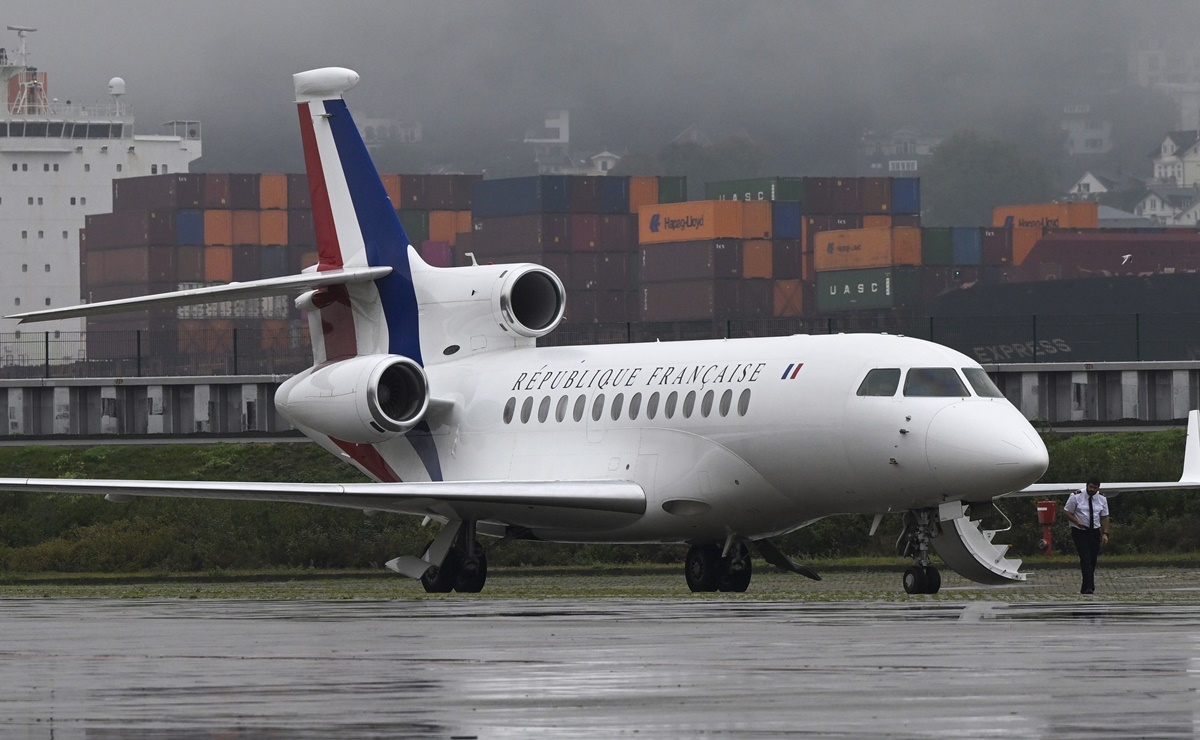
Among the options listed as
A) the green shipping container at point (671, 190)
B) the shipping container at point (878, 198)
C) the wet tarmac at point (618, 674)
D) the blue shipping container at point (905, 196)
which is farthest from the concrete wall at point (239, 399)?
the shipping container at point (878, 198)

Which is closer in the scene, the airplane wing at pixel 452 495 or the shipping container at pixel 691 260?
the airplane wing at pixel 452 495

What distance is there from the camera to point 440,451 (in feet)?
95.0

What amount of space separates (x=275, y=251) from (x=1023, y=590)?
93466mm

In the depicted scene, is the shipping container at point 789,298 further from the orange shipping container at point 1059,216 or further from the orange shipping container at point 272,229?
the orange shipping container at point 272,229

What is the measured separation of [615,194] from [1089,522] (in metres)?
89.3

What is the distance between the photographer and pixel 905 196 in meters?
116

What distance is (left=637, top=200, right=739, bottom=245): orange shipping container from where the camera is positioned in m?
100

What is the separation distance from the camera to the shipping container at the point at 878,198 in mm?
116312

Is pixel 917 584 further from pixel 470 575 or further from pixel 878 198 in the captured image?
pixel 878 198

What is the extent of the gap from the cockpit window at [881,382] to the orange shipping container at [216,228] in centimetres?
9278

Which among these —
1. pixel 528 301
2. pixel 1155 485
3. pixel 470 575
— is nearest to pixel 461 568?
pixel 470 575

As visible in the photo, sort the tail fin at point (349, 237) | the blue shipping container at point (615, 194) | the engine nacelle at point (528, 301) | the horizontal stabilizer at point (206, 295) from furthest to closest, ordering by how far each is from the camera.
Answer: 1. the blue shipping container at point (615, 194)
2. the tail fin at point (349, 237)
3. the engine nacelle at point (528, 301)
4. the horizontal stabilizer at point (206, 295)

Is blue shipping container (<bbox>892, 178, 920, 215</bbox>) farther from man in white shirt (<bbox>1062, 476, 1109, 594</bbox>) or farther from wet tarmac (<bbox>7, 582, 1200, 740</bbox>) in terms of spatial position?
wet tarmac (<bbox>7, 582, 1200, 740</bbox>)

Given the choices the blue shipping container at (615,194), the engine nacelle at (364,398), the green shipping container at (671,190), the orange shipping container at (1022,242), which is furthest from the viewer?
the green shipping container at (671,190)
